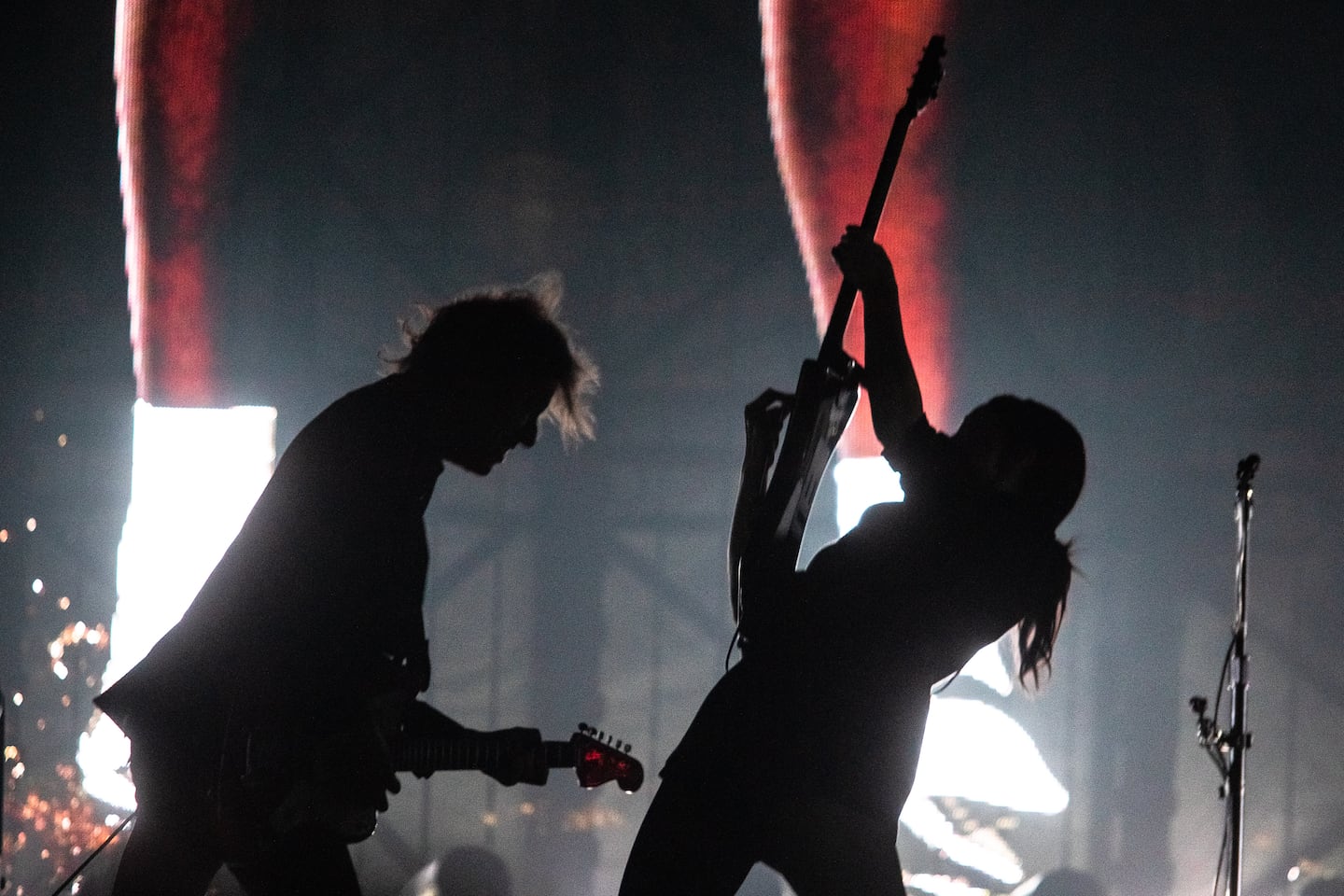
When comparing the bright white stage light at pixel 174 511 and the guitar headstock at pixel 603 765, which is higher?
the bright white stage light at pixel 174 511

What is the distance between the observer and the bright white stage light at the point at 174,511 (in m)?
6.14

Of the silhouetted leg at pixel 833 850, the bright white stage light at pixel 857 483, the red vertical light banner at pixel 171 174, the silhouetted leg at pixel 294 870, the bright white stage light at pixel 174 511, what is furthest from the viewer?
the red vertical light banner at pixel 171 174

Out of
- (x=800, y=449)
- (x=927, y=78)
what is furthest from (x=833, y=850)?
(x=927, y=78)

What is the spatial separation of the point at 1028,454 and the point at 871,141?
487 centimetres

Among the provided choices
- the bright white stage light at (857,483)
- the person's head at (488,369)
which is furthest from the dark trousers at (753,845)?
the bright white stage light at (857,483)

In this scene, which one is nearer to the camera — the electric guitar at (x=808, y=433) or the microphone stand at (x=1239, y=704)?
the electric guitar at (x=808, y=433)

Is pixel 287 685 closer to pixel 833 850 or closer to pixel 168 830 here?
pixel 168 830

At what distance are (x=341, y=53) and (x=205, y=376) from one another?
203cm

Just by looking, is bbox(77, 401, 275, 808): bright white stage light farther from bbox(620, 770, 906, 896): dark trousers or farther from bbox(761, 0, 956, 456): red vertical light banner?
bbox(620, 770, 906, 896): dark trousers

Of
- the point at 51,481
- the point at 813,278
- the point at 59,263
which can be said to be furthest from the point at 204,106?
the point at 813,278

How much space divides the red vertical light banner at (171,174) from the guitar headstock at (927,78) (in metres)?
5.67

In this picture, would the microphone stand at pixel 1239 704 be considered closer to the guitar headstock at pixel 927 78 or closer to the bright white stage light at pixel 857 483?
the guitar headstock at pixel 927 78

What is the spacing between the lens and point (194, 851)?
172 centimetres

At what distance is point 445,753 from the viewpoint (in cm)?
215
